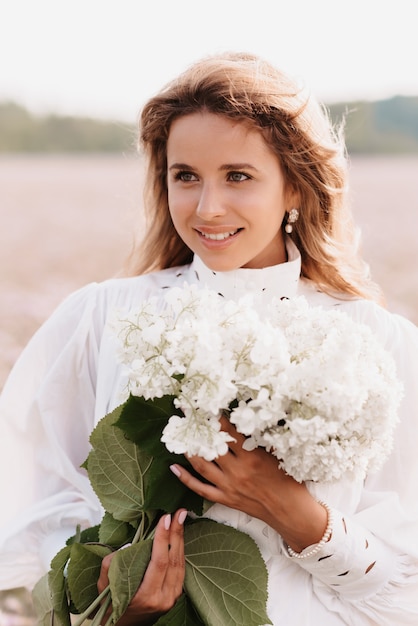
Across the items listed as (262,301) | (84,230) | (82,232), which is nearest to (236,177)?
(262,301)

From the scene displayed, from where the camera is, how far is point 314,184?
2.48m

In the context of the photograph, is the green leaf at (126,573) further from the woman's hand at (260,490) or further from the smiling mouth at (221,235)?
the smiling mouth at (221,235)

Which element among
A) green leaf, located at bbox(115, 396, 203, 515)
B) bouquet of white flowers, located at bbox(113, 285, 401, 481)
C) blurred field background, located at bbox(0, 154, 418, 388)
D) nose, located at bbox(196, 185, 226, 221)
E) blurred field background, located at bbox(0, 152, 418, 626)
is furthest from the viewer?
blurred field background, located at bbox(0, 154, 418, 388)

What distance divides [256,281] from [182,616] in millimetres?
923

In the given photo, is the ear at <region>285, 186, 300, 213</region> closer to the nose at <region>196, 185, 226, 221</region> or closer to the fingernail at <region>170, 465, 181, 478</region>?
the nose at <region>196, 185, 226, 221</region>

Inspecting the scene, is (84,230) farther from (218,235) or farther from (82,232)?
(218,235)

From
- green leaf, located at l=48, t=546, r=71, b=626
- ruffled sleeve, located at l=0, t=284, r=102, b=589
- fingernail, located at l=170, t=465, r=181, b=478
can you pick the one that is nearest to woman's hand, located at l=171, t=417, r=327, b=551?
fingernail, located at l=170, t=465, r=181, b=478

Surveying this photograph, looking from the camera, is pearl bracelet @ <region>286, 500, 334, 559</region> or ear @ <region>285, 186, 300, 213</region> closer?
pearl bracelet @ <region>286, 500, 334, 559</region>

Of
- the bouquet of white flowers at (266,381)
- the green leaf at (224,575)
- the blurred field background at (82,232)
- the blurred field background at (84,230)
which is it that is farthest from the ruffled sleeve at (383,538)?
the blurred field background at (84,230)

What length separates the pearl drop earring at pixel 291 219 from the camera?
248cm

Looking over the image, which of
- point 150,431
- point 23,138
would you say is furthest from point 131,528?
point 23,138

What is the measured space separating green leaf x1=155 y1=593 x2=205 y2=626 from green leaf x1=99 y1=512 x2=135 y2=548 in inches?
7.3

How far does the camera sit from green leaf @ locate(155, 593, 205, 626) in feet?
6.30

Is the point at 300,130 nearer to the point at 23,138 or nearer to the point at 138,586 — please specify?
the point at 138,586
